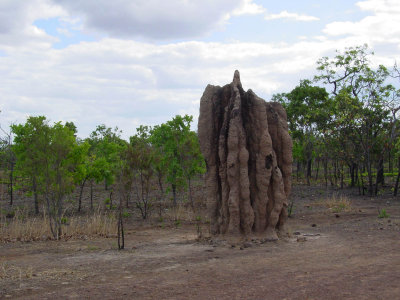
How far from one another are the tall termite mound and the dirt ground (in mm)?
604

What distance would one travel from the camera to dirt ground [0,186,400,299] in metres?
6.75

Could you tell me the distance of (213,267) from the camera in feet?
27.8

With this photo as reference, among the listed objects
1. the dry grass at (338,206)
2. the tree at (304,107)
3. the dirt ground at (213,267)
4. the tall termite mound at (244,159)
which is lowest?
the dirt ground at (213,267)

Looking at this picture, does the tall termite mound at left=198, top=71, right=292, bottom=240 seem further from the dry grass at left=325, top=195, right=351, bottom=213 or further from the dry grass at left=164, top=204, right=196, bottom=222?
the dry grass at left=325, top=195, right=351, bottom=213

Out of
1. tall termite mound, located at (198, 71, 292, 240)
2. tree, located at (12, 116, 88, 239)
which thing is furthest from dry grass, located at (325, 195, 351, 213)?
tree, located at (12, 116, 88, 239)

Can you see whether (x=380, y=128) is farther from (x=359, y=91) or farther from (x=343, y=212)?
(x=343, y=212)

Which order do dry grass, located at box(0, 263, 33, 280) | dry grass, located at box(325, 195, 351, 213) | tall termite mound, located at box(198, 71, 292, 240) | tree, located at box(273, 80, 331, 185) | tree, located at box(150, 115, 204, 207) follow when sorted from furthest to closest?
tree, located at box(273, 80, 331, 185) < tree, located at box(150, 115, 204, 207) < dry grass, located at box(325, 195, 351, 213) < tall termite mound, located at box(198, 71, 292, 240) < dry grass, located at box(0, 263, 33, 280)

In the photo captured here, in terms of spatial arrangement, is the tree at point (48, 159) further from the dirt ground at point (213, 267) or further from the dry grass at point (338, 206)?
the dry grass at point (338, 206)

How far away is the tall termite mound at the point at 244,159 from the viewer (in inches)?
432

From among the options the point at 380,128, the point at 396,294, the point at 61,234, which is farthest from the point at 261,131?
the point at 380,128

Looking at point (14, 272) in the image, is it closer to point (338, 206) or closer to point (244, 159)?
point (244, 159)

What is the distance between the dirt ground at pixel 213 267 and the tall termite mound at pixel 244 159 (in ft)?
1.98

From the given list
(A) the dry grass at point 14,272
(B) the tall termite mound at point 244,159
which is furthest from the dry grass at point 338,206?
(A) the dry grass at point 14,272

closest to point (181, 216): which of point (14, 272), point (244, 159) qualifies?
point (244, 159)
